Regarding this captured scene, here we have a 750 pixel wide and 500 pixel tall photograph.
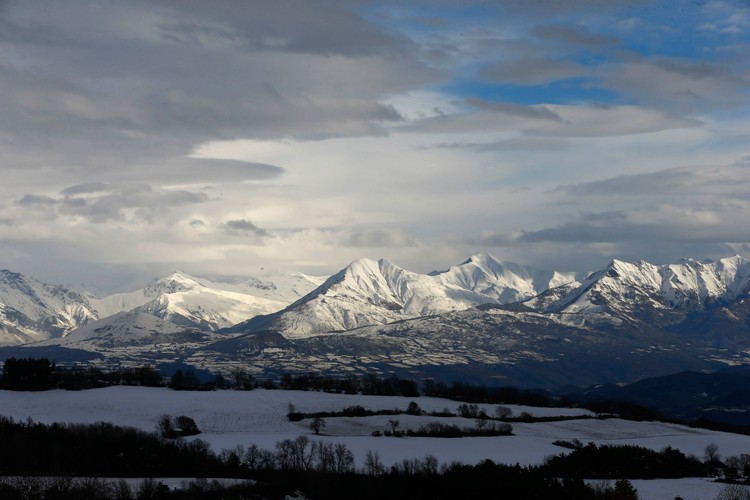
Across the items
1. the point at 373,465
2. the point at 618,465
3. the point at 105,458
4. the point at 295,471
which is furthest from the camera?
the point at 105,458

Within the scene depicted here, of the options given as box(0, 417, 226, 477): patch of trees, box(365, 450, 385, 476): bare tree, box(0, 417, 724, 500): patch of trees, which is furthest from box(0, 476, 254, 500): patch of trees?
box(365, 450, 385, 476): bare tree

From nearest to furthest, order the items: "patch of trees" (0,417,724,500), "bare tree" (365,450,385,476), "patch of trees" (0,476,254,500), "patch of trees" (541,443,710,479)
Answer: "patch of trees" (0,476,254,500), "patch of trees" (0,417,724,500), "bare tree" (365,450,385,476), "patch of trees" (541,443,710,479)

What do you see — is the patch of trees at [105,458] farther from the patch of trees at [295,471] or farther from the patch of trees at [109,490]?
the patch of trees at [109,490]

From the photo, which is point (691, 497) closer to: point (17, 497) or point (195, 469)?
point (195, 469)

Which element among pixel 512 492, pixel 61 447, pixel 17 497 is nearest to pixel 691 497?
pixel 512 492

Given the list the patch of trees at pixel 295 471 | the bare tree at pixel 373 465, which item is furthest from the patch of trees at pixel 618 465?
the bare tree at pixel 373 465

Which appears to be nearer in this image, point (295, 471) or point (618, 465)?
point (295, 471)

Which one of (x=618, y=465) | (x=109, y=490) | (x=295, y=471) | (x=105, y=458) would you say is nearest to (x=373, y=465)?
(x=295, y=471)

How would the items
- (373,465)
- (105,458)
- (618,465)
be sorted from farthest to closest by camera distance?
(105,458)
(618,465)
(373,465)

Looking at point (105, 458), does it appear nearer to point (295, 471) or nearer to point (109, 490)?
point (295, 471)

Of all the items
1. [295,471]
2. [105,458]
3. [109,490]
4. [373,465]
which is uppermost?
[373,465]

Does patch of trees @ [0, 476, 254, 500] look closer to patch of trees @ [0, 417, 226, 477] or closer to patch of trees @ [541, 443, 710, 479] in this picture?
patch of trees @ [0, 417, 226, 477]

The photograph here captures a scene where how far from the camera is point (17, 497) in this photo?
5404 inches

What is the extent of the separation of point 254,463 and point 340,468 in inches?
751
